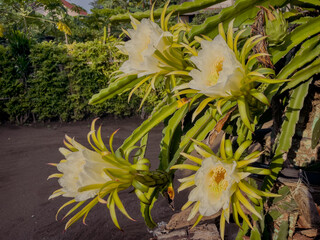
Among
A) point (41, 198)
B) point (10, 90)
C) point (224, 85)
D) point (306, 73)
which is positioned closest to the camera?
point (224, 85)

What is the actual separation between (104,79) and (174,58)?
13.6 feet

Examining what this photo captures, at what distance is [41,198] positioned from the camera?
2498 millimetres

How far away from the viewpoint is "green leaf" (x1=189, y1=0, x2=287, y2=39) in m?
0.64

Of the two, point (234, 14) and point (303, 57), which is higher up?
point (234, 14)

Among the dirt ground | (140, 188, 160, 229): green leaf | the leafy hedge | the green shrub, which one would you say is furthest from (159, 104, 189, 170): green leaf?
the green shrub

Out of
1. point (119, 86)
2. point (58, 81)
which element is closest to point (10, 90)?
point (58, 81)

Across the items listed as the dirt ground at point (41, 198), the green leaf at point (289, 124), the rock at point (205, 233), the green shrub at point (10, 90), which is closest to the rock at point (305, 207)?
the green leaf at point (289, 124)

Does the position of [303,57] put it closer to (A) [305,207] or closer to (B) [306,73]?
(B) [306,73]

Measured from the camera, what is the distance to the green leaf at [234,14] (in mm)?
645

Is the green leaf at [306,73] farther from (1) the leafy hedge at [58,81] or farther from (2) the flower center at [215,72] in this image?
(1) the leafy hedge at [58,81]

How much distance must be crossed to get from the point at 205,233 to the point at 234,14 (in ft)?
3.09

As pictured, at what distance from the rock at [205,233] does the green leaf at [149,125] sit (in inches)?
27.3

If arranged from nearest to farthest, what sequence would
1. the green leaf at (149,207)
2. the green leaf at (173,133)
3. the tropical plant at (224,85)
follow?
the tropical plant at (224,85) < the green leaf at (149,207) < the green leaf at (173,133)

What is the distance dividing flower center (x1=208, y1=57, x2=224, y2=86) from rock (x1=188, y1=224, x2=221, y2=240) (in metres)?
0.94
